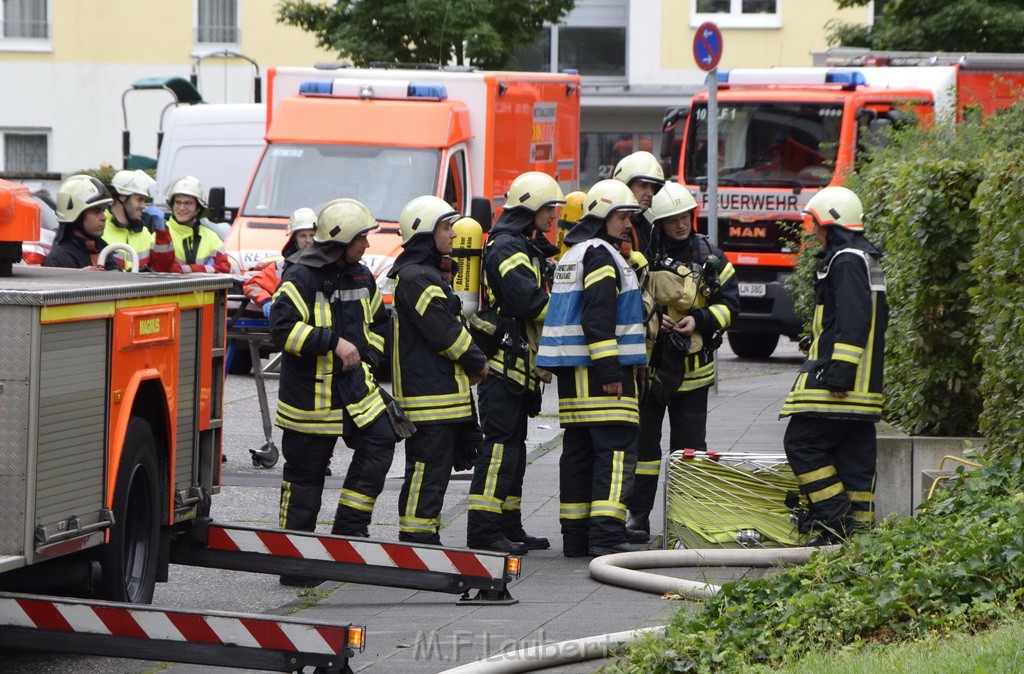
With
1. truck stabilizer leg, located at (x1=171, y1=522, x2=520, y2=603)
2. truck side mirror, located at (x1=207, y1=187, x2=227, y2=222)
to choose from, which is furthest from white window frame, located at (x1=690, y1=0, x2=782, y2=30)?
truck stabilizer leg, located at (x1=171, y1=522, x2=520, y2=603)

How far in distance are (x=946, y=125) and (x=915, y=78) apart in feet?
22.5

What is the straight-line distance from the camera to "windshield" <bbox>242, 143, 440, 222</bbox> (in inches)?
624

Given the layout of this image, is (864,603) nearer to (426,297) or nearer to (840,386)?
(840,386)

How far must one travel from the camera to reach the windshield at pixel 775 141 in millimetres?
17344

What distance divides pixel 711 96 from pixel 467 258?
4705mm

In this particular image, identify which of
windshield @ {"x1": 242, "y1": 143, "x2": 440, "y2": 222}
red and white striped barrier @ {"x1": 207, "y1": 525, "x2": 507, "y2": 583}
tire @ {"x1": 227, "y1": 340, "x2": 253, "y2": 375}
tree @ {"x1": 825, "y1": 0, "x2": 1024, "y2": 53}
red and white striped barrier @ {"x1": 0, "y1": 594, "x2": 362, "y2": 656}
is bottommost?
tire @ {"x1": 227, "y1": 340, "x2": 253, "y2": 375}

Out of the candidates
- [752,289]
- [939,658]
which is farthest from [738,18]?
[939,658]

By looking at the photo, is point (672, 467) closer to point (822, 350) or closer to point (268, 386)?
point (822, 350)

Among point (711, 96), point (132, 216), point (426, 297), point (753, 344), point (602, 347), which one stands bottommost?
point (753, 344)

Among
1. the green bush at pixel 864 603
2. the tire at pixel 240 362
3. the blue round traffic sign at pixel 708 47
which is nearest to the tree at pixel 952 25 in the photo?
the blue round traffic sign at pixel 708 47

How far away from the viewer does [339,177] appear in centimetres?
1599

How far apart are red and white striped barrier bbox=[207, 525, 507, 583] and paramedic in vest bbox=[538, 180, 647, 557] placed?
1.22m

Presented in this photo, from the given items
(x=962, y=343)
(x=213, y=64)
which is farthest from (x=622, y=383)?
(x=213, y=64)

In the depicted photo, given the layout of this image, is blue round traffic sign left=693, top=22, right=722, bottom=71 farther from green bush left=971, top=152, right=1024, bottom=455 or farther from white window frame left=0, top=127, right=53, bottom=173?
white window frame left=0, top=127, right=53, bottom=173
